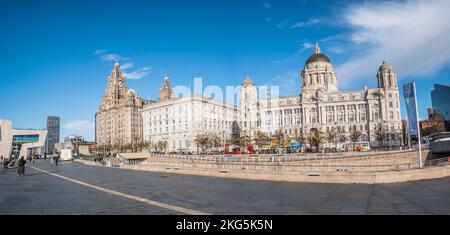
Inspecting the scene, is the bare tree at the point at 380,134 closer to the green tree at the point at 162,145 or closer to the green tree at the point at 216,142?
the green tree at the point at 216,142

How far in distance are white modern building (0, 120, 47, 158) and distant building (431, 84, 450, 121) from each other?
191795 mm

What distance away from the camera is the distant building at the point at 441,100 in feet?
536

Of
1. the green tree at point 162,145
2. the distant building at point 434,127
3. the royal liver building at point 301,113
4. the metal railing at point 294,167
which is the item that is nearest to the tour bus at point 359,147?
the royal liver building at point 301,113

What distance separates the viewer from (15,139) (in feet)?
263

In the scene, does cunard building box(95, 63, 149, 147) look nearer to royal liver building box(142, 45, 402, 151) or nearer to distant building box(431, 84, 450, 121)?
royal liver building box(142, 45, 402, 151)

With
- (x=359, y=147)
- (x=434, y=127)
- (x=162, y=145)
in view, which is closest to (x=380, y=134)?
(x=359, y=147)

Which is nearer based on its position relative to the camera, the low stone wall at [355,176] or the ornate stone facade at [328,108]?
the low stone wall at [355,176]

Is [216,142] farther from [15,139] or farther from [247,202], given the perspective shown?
[247,202]

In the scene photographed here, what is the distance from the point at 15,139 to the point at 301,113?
330 feet

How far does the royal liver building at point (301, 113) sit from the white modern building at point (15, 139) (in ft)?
164

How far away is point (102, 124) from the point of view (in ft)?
643

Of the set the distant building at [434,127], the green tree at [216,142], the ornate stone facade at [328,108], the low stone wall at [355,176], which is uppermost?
the ornate stone facade at [328,108]

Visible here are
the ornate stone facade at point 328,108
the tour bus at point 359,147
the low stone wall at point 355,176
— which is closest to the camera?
the low stone wall at point 355,176

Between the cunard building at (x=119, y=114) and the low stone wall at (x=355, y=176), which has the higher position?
the cunard building at (x=119, y=114)
